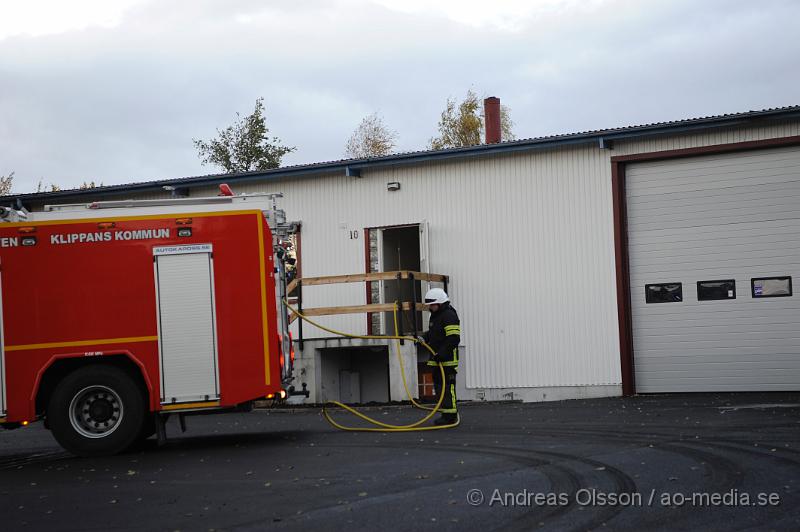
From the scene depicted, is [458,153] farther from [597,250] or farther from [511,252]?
[597,250]

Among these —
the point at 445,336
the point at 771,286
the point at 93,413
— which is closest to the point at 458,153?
the point at 771,286

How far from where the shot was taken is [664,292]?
18.5 m

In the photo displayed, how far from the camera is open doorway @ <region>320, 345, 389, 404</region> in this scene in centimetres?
2095

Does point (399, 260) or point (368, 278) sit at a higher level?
point (399, 260)

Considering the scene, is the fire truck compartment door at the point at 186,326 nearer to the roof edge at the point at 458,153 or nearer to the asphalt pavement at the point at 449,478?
the asphalt pavement at the point at 449,478

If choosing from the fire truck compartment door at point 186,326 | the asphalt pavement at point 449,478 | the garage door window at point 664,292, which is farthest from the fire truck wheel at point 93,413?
the garage door window at point 664,292

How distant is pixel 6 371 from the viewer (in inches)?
478

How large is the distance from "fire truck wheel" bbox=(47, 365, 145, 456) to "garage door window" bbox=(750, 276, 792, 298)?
10849 millimetres

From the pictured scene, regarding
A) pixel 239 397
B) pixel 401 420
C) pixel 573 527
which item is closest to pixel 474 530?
pixel 573 527

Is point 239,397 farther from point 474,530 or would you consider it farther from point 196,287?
point 474,530

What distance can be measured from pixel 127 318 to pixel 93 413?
1228 mm

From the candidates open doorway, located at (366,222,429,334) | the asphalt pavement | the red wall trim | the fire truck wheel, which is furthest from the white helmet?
the red wall trim

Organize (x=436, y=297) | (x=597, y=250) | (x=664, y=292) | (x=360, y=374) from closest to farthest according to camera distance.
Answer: (x=436, y=297) → (x=664, y=292) → (x=597, y=250) → (x=360, y=374)

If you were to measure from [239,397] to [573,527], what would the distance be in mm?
6350
